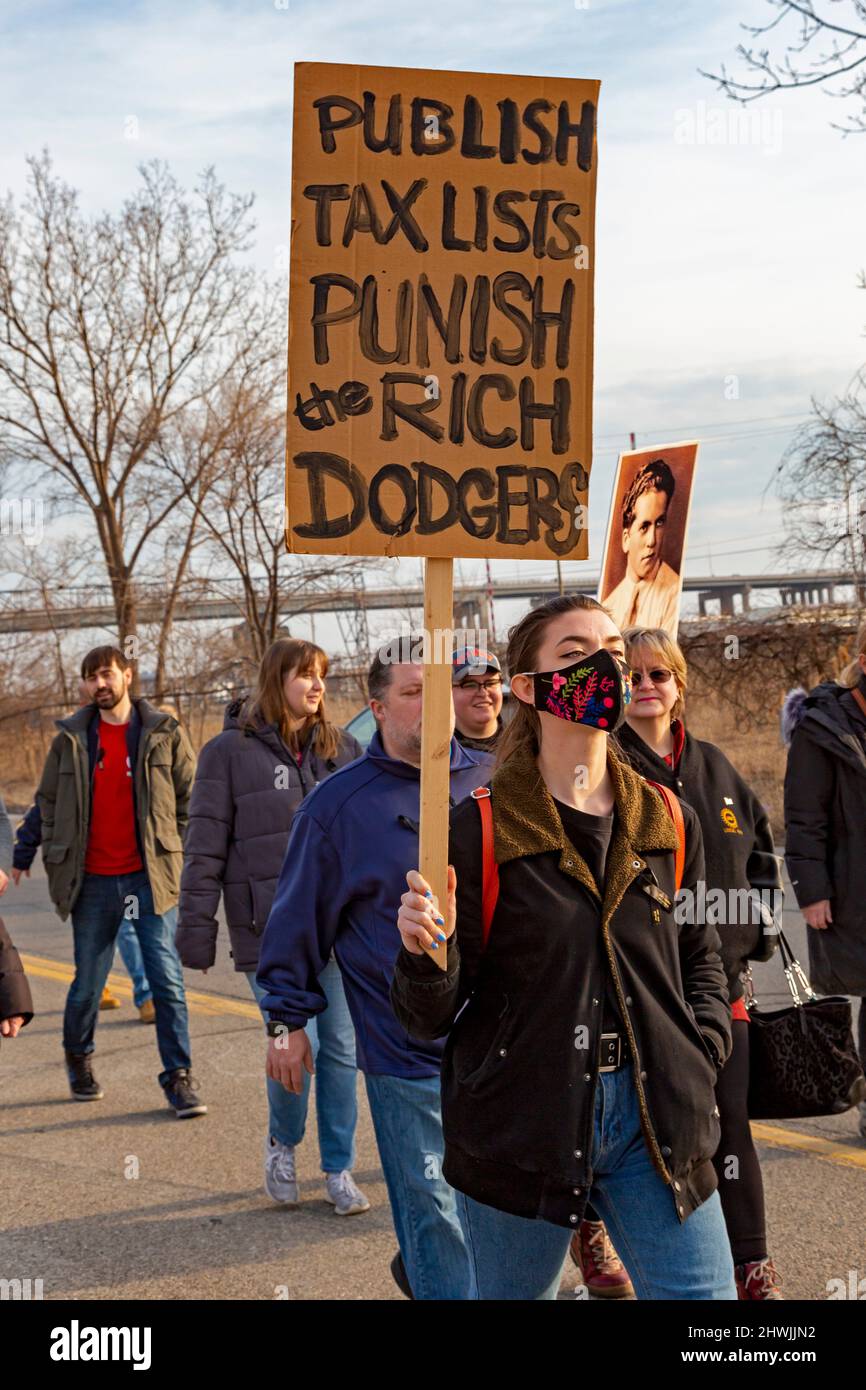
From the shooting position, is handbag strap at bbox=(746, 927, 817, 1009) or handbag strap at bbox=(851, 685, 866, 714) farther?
handbag strap at bbox=(851, 685, 866, 714)

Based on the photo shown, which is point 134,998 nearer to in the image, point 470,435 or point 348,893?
point 348,893

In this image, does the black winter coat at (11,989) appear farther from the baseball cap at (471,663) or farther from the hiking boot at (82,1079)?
the hiking boot at (82,1079)

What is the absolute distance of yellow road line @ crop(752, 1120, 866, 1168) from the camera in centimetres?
588

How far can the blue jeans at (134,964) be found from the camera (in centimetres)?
900

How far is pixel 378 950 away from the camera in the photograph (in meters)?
4.24

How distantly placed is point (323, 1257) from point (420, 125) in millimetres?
3608

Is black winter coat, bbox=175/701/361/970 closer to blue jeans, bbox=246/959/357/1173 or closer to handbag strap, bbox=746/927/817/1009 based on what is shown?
blue jeans, bbox=246/959/357/1173

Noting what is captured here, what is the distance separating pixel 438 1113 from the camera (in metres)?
4.09

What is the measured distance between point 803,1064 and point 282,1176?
2150 millimetres

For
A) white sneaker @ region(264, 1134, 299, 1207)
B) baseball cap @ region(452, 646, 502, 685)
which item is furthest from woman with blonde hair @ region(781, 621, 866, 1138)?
white sneaker @ region(264, 1134, 299, 1207)

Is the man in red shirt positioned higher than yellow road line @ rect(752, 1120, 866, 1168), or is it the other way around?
the man in red shirt

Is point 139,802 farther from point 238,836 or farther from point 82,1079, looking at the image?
point 238,836

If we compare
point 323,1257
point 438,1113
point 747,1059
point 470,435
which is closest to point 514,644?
point 470,435

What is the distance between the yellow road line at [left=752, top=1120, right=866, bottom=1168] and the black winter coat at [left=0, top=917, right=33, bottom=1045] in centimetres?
299
